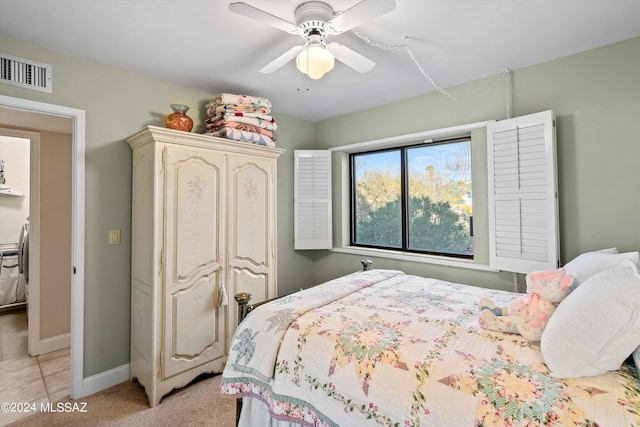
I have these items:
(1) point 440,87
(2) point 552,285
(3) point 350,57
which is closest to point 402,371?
(2) point 552,285

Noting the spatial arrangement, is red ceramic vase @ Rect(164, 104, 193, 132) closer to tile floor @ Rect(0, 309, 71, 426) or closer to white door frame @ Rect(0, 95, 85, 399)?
white door frame @ Rect(0, 95, 85, 399)

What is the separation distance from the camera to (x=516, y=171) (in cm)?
239

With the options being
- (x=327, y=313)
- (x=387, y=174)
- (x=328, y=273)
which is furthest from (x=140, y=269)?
(x=387, y=174)

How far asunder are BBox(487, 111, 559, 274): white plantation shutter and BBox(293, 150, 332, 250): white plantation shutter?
1770 mm

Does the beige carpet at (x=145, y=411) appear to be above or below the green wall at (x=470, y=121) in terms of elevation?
below

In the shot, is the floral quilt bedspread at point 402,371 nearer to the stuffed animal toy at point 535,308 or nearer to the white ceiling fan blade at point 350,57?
the stuffed animal toy at point 535,308

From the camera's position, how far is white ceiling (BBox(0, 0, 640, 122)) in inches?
67.6

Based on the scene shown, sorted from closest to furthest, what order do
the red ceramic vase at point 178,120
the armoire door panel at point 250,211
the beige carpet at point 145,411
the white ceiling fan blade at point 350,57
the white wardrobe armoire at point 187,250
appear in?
the white ceiling fan blade at point 350,57
the beige carpet at point 145,411
the white wardrobe armoire at point 187,250
the red ceramic vase at point 178,120
the armoire door panel at point 250,211

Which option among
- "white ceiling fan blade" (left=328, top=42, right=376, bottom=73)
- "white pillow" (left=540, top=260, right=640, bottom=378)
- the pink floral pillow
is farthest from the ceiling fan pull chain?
"white pillow" (left=540, top=260, right=640, bottom=378)

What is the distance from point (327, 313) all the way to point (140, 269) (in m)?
1.61

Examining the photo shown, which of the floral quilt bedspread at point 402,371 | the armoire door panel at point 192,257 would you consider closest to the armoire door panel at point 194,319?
the armoire door panel at point 192,257

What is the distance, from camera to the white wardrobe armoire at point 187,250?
2203mm

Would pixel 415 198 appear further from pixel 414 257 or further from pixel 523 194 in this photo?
pixel 523 194

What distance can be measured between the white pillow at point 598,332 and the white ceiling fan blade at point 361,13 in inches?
54.6
